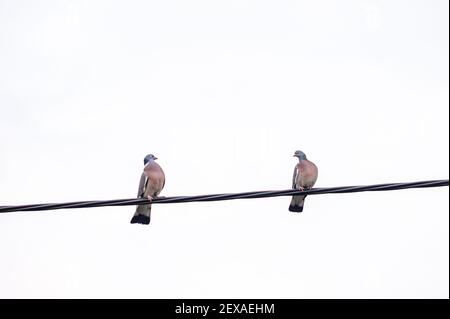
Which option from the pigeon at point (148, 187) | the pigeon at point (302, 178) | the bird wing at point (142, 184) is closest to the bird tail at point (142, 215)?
the pigeon at point (148, 187)

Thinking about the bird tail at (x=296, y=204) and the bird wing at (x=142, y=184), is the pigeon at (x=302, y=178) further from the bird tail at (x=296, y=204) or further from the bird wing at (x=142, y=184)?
the bird wing at (x=142, y=184)

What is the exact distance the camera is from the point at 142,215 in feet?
32.3

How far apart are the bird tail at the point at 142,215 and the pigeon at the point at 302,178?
160 centimetres

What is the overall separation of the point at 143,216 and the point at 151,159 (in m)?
0.69

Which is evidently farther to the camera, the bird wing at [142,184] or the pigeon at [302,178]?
the pigeon at [302,178]

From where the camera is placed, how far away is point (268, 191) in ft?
20.7

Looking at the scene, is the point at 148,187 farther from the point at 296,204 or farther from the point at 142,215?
the point at 296,204

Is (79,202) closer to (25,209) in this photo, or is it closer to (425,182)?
(25,209)

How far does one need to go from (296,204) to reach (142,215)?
173 cm

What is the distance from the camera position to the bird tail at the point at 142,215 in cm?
980

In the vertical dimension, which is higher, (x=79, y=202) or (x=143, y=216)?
(x=143, y=216)

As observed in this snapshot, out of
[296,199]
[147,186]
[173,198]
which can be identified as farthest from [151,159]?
[173,198]

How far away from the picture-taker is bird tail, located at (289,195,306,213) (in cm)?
1039

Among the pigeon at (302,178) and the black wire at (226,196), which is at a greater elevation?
the pigeon at (302,178)
